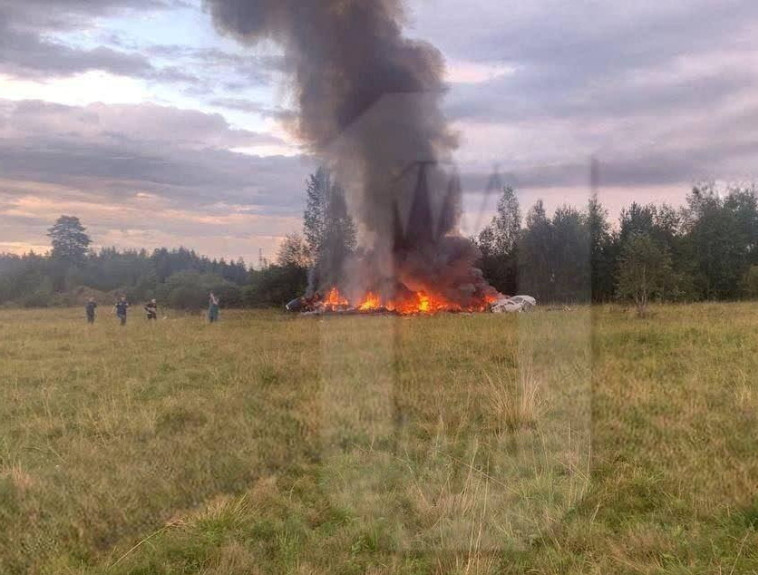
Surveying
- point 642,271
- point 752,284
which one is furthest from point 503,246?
point 642,271

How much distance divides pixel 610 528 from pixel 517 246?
48025 mm

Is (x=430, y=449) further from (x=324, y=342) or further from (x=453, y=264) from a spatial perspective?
(x=453, y=264)

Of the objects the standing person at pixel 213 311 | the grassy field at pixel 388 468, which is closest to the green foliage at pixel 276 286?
the standing person at pixel 213 311

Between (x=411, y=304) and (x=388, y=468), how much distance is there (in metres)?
31.4

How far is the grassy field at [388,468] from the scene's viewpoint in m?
4.70

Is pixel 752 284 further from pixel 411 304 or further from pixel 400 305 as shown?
pixel 400 305

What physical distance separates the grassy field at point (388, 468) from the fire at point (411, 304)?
968 inches

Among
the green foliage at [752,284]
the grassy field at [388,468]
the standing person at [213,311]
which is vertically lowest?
the grassy field at [388,468]

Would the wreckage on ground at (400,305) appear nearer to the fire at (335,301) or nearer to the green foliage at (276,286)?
the fire at (335,301)

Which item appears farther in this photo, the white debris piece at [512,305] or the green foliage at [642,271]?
the white debris piece at [512,305]

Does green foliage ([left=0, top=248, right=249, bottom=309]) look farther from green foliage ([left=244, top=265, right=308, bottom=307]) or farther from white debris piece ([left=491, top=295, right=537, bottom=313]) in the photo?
white debris piece ([left=491, top=295, right=537, bottom=313])

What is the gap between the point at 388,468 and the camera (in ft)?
21.0

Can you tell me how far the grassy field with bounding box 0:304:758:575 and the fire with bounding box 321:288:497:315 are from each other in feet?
80.7

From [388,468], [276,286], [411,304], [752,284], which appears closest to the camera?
[388,468]
